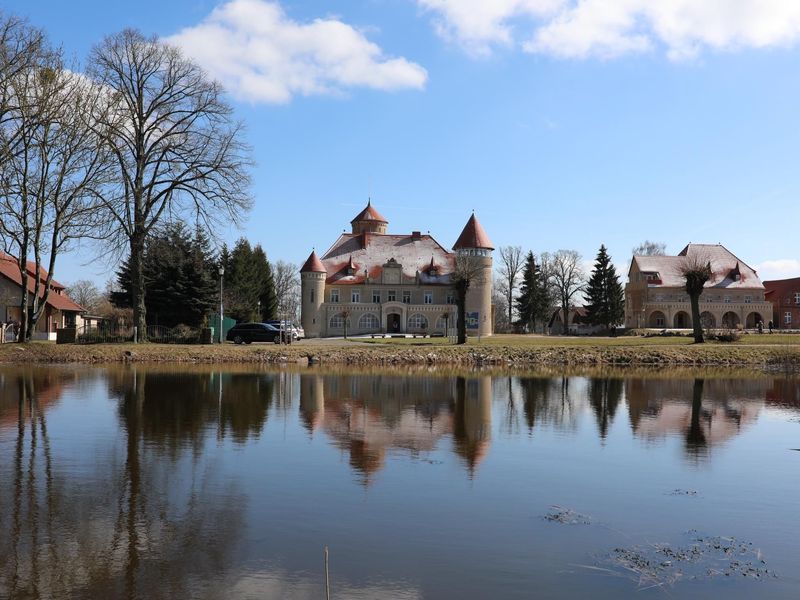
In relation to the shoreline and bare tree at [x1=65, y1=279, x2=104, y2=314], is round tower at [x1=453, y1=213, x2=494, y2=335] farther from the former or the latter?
bare tree at [x1=65, y1=279, x2=104, y2=314]

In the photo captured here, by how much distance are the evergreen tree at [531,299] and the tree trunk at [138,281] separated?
178ft

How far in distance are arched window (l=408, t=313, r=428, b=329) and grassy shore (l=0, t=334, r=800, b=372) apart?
23132 millimetres

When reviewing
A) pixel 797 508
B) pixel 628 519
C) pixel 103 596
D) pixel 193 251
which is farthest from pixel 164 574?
pixel 193 251

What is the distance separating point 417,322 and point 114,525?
62893 mm

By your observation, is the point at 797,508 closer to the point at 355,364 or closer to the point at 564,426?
the point at 564,426

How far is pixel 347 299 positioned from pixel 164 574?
63.7 m

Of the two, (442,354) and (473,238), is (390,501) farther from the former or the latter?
(473,238)

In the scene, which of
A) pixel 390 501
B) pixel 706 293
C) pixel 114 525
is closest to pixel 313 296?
pixel 706 293

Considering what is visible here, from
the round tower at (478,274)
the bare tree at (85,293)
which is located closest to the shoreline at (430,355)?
the round tower at (478,274)

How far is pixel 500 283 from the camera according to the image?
105 metres

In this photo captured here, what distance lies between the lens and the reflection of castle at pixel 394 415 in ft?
46.7

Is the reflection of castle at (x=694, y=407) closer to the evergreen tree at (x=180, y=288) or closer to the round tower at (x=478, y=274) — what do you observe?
the evergreen tree at (x=180, y=288)

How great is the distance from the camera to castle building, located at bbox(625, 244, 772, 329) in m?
82.4

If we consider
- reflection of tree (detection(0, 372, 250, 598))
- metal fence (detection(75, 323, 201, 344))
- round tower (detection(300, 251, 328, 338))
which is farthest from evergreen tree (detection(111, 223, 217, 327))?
reflection of tree (detection(0, 372, 250, 598))
